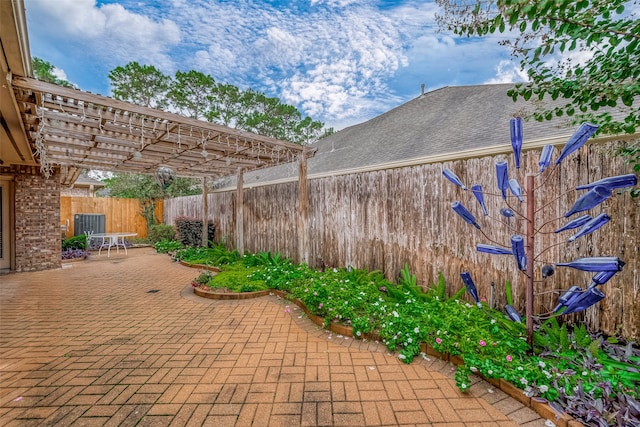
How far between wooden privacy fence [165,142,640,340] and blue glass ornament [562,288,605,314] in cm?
44

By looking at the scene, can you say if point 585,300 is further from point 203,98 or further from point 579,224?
point 203,98

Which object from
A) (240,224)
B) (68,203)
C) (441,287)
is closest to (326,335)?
(441,287)

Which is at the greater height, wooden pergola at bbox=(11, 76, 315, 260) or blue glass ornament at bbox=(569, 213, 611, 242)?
wooden pergola at bbox=(11, 76, 315, 260)

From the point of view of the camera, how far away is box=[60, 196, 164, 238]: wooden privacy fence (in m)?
9.67

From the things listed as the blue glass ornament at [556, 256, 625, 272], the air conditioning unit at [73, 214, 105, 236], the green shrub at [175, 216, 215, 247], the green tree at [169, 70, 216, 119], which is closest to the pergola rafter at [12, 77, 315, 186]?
the green shrub at [175, 216, 215, 247]

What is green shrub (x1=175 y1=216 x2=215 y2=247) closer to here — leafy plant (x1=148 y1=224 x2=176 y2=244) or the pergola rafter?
leafy plant (x1=148 y1=224 x2=176 y2=244)

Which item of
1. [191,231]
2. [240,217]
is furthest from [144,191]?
[240,217]

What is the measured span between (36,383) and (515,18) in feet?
13.7

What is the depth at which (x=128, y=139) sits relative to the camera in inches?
181

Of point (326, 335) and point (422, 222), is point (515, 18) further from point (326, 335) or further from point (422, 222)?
point (326, 335)

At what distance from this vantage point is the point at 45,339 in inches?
110

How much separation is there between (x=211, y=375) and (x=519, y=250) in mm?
2668

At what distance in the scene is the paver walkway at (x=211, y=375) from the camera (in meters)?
1.70

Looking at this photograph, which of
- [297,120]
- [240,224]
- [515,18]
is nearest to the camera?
[515,18]
